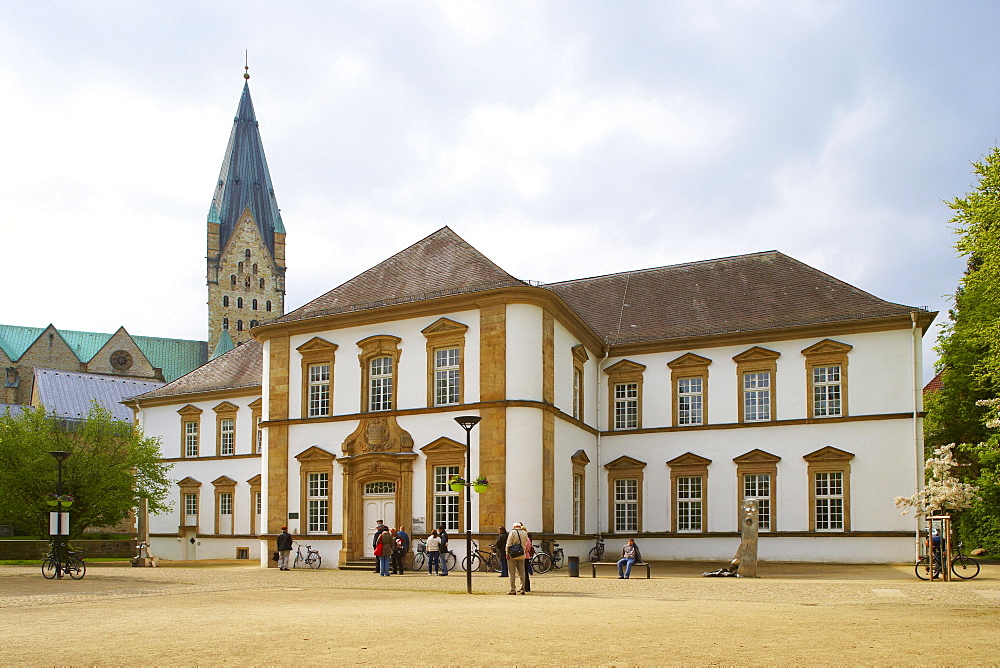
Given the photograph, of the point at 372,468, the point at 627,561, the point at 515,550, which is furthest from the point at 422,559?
the point at 515,550

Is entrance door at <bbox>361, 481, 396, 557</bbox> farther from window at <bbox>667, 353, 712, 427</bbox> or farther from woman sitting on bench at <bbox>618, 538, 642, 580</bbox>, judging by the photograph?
window at <bbox>667, 353, 712, 427</bbox>

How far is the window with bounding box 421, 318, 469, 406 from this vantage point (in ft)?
101

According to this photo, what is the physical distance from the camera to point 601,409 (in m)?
37.4

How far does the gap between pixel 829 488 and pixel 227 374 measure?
27.6m

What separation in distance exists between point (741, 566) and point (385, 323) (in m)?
13.4

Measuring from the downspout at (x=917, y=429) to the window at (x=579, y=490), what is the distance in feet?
35.6

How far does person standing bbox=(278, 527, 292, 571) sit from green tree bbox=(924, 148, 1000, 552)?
21145mm

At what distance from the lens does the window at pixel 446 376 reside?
30.8 m

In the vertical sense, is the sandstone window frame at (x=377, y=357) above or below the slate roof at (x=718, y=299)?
below

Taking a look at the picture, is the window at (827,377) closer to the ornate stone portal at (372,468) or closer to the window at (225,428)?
the ornate stone portal at (372,468)

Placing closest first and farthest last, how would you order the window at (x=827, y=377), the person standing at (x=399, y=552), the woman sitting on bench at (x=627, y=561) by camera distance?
the woman sitting on bench at (x=627, y=561)
the person standing at (x=399, y=552)
the window at (x=827, y=377)

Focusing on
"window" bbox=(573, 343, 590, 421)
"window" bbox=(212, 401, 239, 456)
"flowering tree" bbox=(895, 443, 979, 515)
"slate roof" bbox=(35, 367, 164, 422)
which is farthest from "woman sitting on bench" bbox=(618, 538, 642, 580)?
"slate roof" bbox=(35, 367, 164, 422)

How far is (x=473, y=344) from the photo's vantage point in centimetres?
3044

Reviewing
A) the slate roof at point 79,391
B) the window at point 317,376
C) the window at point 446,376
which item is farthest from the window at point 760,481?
the slate roof at point 79,391
